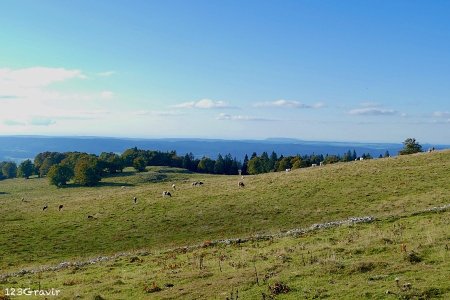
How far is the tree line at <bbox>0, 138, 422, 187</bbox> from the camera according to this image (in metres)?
106

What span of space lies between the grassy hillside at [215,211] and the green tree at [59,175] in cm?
5345

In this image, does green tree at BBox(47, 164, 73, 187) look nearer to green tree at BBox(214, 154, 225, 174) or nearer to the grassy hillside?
the grassy hillside

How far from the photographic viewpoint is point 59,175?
355ft

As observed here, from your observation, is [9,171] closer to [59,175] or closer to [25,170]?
[25,170]

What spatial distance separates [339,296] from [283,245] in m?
10.1

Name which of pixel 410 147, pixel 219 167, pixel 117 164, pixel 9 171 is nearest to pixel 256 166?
pixel 219 167

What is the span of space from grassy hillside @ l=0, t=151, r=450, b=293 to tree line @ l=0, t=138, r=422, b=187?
50.3 m

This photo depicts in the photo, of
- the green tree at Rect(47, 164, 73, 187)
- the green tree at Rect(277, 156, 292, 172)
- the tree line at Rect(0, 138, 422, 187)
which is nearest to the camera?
the tree line at Rect(0, 138, 422, 187)

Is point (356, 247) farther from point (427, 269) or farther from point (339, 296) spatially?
point (339, 296)

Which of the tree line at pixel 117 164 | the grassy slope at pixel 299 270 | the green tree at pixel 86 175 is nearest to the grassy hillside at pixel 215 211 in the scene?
the grassy slope at pixel 299 270

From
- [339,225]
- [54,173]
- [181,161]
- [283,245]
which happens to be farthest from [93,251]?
[181,161]

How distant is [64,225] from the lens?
42.4 meters

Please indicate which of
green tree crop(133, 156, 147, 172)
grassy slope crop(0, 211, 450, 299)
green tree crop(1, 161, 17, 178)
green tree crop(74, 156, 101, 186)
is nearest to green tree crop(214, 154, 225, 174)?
green tree crop(133, 156, 147, 172)

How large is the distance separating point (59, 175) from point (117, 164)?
23.7 m
